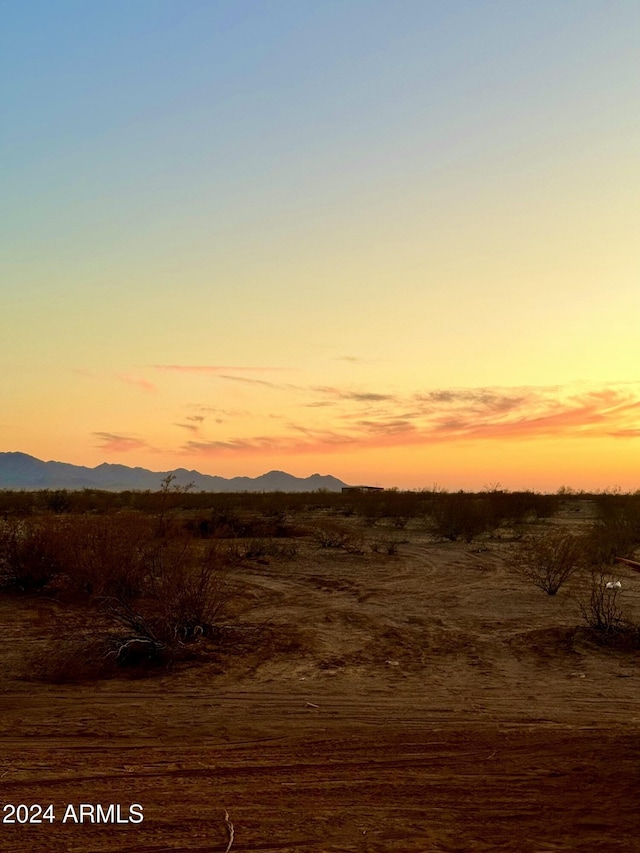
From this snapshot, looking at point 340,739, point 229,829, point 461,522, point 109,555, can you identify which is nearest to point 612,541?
point 461,522

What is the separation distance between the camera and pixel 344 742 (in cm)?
675

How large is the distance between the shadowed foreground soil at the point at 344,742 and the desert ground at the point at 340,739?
22 millimetres

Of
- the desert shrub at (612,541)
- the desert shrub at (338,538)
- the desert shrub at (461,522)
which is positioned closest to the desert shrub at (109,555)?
the desert shrub at (338,538)

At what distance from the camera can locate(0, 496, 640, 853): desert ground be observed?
5070 mm

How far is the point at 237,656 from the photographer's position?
10117 mm

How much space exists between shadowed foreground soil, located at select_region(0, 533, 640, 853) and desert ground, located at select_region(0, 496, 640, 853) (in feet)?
0.07

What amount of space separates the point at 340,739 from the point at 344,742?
9 centimetres

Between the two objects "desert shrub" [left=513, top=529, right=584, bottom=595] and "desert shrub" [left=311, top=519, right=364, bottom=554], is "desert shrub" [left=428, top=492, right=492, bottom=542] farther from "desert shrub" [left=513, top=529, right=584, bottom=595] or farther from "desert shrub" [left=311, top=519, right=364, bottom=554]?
"desert shrub" [left=513, top=529, right=584, bottom=595]

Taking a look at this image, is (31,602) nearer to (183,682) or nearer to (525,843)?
(183,682)

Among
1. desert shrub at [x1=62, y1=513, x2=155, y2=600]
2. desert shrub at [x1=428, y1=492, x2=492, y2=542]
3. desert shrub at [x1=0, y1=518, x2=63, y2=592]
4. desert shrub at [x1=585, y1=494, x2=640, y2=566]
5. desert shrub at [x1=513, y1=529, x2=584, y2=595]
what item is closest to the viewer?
desert shrub at [x1=62, y1=513, x2=155, y2=600]

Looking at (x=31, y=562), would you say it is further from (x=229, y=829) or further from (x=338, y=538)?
(x=229, y=829)

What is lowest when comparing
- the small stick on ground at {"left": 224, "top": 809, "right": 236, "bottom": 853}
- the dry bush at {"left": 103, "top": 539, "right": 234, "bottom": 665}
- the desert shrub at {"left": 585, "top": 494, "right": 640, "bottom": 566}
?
the small stick on ground at {"left": 224, "top": 809, "right": 236, "bottom": 853}

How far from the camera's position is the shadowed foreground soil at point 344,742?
507cm

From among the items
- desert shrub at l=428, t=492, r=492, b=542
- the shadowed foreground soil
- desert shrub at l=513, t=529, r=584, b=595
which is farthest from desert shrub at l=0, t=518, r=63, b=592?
desert shrub at l=428, t=492, r=492, b=542
